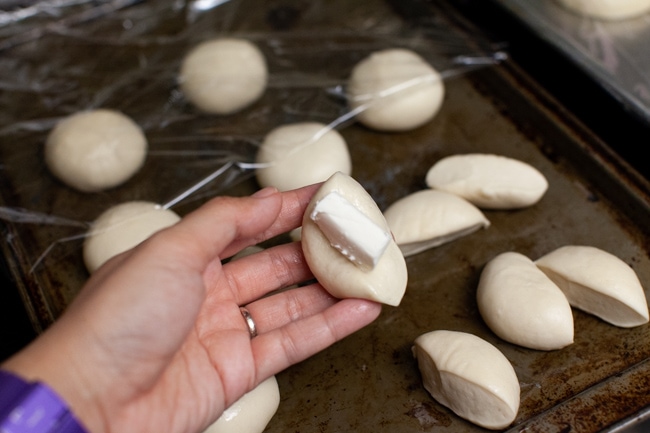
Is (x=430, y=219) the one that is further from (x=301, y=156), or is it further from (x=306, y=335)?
(x=306, y=335)

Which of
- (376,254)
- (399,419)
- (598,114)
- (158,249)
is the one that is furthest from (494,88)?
(158,249)

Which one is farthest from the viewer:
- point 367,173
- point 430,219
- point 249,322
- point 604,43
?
point 604,43

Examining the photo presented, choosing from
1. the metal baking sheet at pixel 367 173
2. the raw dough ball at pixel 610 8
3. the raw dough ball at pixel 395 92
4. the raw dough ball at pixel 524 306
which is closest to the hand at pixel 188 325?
the metal baking sheet at pixel 367 173

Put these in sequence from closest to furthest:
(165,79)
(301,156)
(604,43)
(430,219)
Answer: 1. (430,219)
2. (301,156)
3. (604,43)
4. (165,79)

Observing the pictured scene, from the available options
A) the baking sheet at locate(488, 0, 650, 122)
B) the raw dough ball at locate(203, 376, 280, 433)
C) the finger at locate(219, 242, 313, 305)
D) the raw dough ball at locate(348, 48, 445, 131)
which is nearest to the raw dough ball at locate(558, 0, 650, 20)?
the baking sheet at locate(488, 0, 650, 122)

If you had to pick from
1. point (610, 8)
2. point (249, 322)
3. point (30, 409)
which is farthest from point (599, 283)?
point (30, 409)

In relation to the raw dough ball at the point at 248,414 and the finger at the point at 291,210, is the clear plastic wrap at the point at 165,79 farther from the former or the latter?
the raw dough ball at the point at 248,414

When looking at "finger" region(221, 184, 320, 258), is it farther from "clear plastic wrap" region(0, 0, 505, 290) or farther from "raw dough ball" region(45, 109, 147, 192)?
"raw dough ball" region(45, 109, 147, 192)
